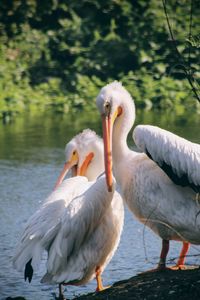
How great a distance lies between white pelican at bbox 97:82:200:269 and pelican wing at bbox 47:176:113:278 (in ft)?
0.49

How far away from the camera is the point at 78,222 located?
19.5 feet

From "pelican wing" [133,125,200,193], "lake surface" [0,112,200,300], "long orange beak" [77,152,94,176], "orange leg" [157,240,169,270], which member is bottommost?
"lake surface" [0,112,200,300]

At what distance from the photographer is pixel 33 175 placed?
33.7ft

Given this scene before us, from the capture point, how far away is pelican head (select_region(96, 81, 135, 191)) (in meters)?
6.29

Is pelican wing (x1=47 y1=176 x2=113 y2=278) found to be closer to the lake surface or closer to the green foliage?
the lake surface

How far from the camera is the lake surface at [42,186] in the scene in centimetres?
653

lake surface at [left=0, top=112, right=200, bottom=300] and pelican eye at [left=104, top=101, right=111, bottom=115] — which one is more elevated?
pelican eye at [left=104, top=101, right=111, bottom=115]

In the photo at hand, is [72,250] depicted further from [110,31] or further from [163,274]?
[110,31]

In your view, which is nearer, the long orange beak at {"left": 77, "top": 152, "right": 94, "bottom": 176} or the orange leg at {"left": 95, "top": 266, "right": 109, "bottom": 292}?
the orange leg at {"left": 95, "top": 266, "right": 109, "bottom": 292}

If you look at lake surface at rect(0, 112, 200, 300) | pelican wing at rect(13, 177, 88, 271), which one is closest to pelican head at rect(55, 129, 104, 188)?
lake surface at rect(0, 112, 200, 300)

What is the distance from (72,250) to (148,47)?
1084 centimetres

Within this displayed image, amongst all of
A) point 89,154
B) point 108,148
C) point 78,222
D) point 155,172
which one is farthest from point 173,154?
point 89,154

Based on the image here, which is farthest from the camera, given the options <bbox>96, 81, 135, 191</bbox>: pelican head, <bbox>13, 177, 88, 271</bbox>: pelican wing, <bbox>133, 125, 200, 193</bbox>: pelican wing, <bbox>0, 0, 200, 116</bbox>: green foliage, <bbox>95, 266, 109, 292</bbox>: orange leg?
<bbox>0, 0, 200, 116</bbox>: green foliage

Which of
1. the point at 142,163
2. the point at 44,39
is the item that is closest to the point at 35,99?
the point at 44,39
